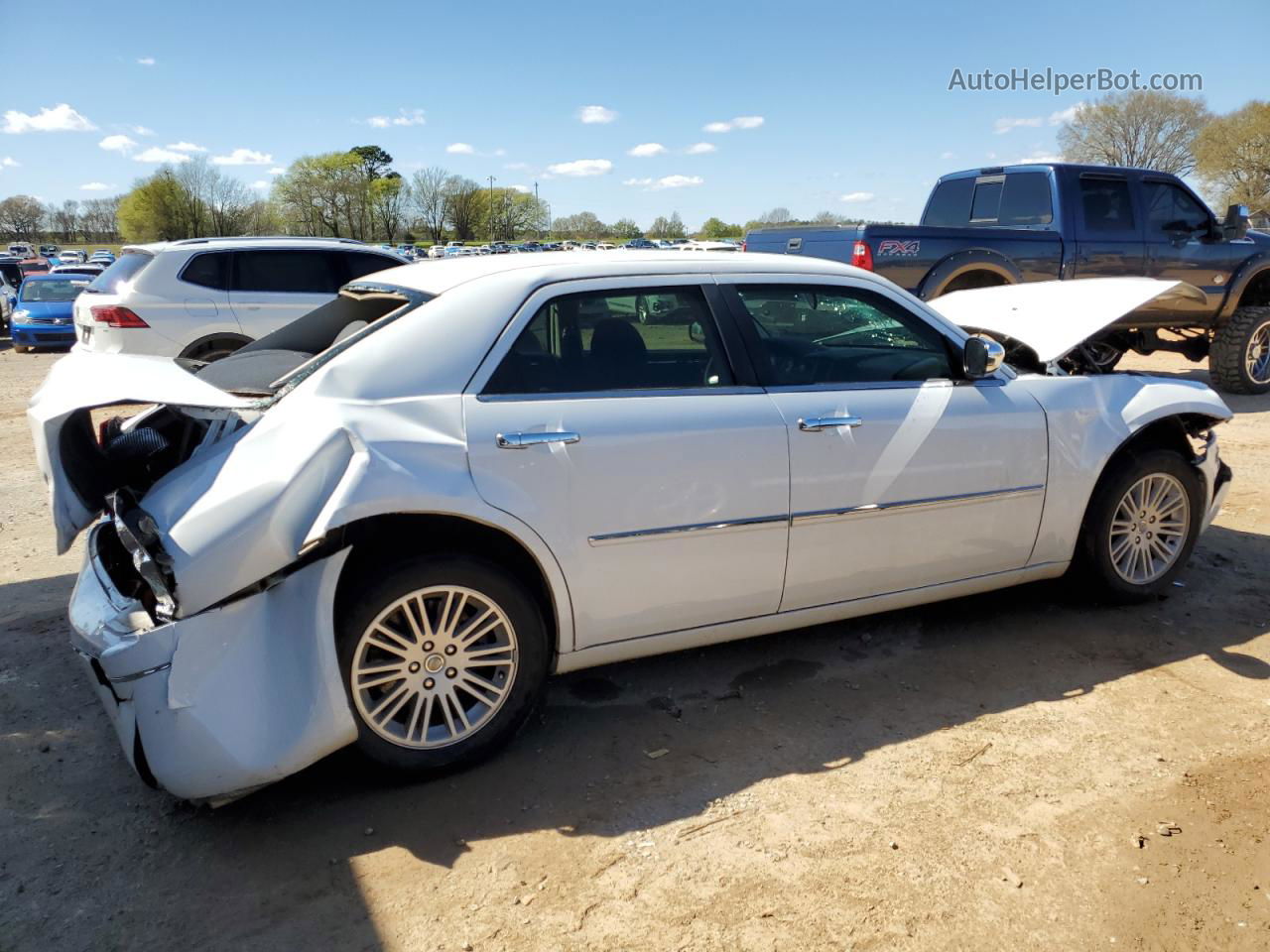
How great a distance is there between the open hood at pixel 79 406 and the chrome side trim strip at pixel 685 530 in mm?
1262

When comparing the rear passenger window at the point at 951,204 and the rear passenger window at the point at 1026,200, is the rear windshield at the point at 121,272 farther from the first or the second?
the rear passenger window at the point at 1026,200

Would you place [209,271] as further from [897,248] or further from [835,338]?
[835,338]

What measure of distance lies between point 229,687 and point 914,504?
2.57 meters

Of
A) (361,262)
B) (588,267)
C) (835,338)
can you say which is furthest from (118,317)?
(835,338)

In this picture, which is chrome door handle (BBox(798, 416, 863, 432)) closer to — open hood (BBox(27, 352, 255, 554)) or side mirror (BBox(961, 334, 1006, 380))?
side mirror (BBox(961, 334, 1006, 380))

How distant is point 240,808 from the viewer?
2975 millimetres

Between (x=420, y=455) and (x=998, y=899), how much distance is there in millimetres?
2128

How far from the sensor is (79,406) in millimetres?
2867

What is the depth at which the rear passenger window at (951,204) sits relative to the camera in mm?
9898

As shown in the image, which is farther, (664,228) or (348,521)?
(664,228)

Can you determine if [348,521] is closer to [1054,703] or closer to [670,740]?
[670,740]

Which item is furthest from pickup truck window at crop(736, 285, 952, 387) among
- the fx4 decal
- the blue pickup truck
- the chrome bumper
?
the fx4 decal

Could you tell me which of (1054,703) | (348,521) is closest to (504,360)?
(348,521)

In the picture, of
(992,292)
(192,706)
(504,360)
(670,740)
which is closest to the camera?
(192,706)
